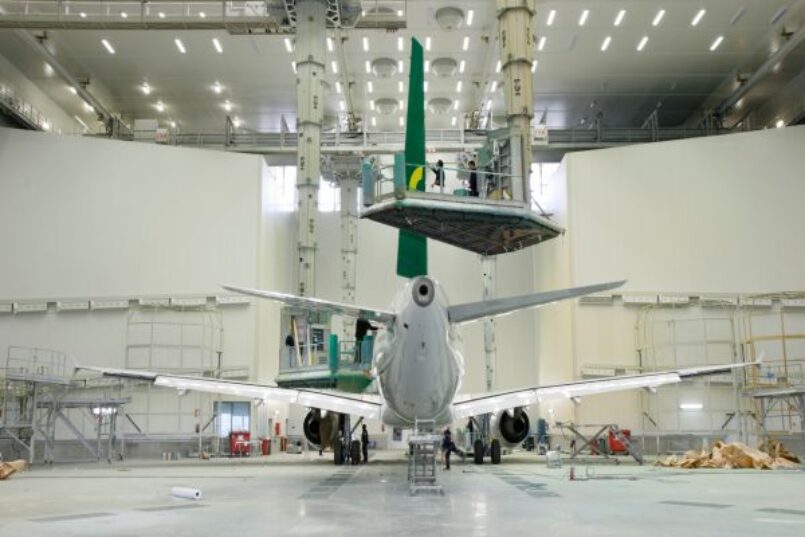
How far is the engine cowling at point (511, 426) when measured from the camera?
25797mm

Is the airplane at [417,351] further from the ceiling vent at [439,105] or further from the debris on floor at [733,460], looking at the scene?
the ceiling vent at [439,105]

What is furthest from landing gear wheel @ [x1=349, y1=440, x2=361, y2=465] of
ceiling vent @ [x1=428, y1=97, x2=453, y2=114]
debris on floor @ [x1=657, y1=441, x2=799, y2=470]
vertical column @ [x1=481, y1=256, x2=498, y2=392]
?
ceiling vent @ [x1=428, y1=97, x2=453, y2=114]

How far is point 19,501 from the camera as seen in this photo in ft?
46.4

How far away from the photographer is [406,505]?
13086mm

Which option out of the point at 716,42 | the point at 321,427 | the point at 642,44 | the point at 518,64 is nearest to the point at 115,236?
the point at 321,427

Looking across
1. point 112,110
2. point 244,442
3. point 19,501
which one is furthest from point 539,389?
point 112,110

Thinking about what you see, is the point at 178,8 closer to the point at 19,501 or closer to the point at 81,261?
the point at 81,261

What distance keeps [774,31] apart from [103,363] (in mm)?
36524

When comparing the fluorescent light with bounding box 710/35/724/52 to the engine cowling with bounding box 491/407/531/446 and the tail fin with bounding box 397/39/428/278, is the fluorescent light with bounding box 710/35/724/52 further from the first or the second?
the tail fin with bounding box 397/39/428/278

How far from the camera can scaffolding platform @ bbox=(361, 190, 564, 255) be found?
14.8 m

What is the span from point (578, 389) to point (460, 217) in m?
8.84

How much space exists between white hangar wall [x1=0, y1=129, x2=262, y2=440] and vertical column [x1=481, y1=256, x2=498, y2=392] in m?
13.4

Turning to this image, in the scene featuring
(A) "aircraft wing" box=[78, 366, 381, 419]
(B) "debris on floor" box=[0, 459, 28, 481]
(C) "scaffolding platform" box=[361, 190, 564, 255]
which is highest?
(C) "scaffolding platform" box=[361, 190, 564, 255]

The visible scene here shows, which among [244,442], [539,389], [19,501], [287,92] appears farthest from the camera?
[287,92]
